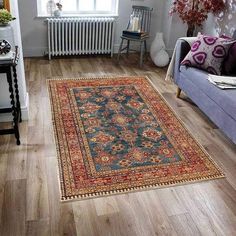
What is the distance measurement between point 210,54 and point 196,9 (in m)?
1.29

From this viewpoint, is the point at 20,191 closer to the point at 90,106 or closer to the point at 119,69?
the point at 90,106

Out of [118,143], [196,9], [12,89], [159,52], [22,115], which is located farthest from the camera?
[159,52]

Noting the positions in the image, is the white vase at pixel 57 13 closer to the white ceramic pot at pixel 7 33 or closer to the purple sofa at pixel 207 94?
the purple sofa at pixel 207 94

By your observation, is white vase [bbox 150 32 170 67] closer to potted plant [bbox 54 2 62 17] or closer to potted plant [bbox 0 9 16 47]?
potted plant [bbox 54 2 62 17]

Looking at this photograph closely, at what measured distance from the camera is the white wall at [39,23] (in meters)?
4.46

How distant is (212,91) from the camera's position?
2.94 metres

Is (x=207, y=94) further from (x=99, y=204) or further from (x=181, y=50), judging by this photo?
(x=99, y=204)

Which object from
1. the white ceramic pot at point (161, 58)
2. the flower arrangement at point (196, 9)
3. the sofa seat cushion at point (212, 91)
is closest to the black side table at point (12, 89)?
the sofa seat cushion at point (212, 91)

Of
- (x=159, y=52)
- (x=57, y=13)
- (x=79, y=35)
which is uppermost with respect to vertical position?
(x=57, y=13)

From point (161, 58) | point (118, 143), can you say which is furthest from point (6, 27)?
point (161, 58)

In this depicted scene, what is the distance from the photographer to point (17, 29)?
2.76 metres

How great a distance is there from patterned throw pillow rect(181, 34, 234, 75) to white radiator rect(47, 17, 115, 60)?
180cm

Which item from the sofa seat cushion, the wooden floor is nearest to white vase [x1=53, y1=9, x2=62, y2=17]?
the sofa seat cushion

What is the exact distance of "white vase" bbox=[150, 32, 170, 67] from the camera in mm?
4613
